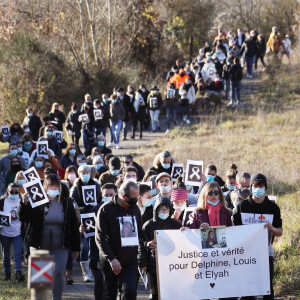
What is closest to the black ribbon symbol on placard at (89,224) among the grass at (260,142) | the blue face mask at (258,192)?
the blue face mask at (258,192)

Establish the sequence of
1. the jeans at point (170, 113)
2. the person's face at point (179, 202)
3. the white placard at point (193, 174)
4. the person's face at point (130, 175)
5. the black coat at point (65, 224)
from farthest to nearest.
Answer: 1. the jeans at point (170, 113)
2. the white placard at point (193, 174)
3. the person's face at point (130, 175)
4. the person's face at point (179, 202)
5. the black coat at point (65, 224)

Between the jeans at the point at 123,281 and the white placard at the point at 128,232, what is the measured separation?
30cm

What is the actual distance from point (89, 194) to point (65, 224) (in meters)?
2.71

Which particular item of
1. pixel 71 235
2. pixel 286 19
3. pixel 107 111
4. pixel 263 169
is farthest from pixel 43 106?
pixel 286 19

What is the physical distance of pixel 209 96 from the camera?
97.5 ft

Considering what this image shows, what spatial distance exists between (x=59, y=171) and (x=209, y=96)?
14719 mm

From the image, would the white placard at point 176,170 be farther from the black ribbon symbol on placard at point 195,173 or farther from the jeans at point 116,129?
the jeans at point 116,129

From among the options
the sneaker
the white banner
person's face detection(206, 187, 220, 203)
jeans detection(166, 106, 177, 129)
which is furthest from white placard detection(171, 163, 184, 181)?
jeans detection(166, 106, 177, 129)

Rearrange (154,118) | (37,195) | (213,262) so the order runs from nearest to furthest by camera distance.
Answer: (213,262) < (37,195) < (154,118)

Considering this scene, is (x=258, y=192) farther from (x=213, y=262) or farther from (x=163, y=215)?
(x=163, y=215)

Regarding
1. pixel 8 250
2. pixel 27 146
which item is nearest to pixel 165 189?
pixel 8 250

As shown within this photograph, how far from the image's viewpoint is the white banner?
880 cm

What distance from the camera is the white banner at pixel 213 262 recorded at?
28.9ft

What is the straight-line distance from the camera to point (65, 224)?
893 cm
